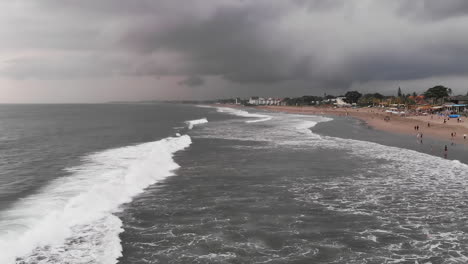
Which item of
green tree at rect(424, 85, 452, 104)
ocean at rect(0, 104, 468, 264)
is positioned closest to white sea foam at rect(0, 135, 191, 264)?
ocean at rect(0, 104, 468, 264)

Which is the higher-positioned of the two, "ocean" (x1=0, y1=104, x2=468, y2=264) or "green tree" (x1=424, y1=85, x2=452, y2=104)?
"green tree" (x1=424, y1=85, x2=452, y2=104)

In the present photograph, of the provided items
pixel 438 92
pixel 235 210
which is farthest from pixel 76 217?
pixel 438 92

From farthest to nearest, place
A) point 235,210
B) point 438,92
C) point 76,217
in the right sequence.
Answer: point 438,92
point 235,210
point 76,217

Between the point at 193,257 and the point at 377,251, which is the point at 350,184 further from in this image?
the point at 193,257

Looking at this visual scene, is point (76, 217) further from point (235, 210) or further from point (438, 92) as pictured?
point (438, 92)

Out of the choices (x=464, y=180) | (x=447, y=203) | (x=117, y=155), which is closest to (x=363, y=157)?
(x=464, y=180)

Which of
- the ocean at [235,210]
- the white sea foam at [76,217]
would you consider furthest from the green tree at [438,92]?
the white sea foam at [76,217]

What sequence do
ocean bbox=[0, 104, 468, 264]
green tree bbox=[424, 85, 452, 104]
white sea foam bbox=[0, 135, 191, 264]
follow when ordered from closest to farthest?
white sea foam bbox=[0, 135, 191, 264]
ocean bbox=[0, 104, 468, 264]
green tree bbox=[424, 85, 452, 104]

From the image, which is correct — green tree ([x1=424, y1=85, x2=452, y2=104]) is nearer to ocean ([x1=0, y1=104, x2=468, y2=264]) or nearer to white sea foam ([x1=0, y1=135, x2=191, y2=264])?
ocean ([x1=0, y1=104, x2=468, y2=264])

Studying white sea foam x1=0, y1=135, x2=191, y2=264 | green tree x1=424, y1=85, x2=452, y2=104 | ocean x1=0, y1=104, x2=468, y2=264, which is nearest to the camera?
white sea foam x1=0, y1=135, x2=191, y2=264

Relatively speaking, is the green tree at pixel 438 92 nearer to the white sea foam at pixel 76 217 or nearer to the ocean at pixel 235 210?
the ocean at pixel 235 210
